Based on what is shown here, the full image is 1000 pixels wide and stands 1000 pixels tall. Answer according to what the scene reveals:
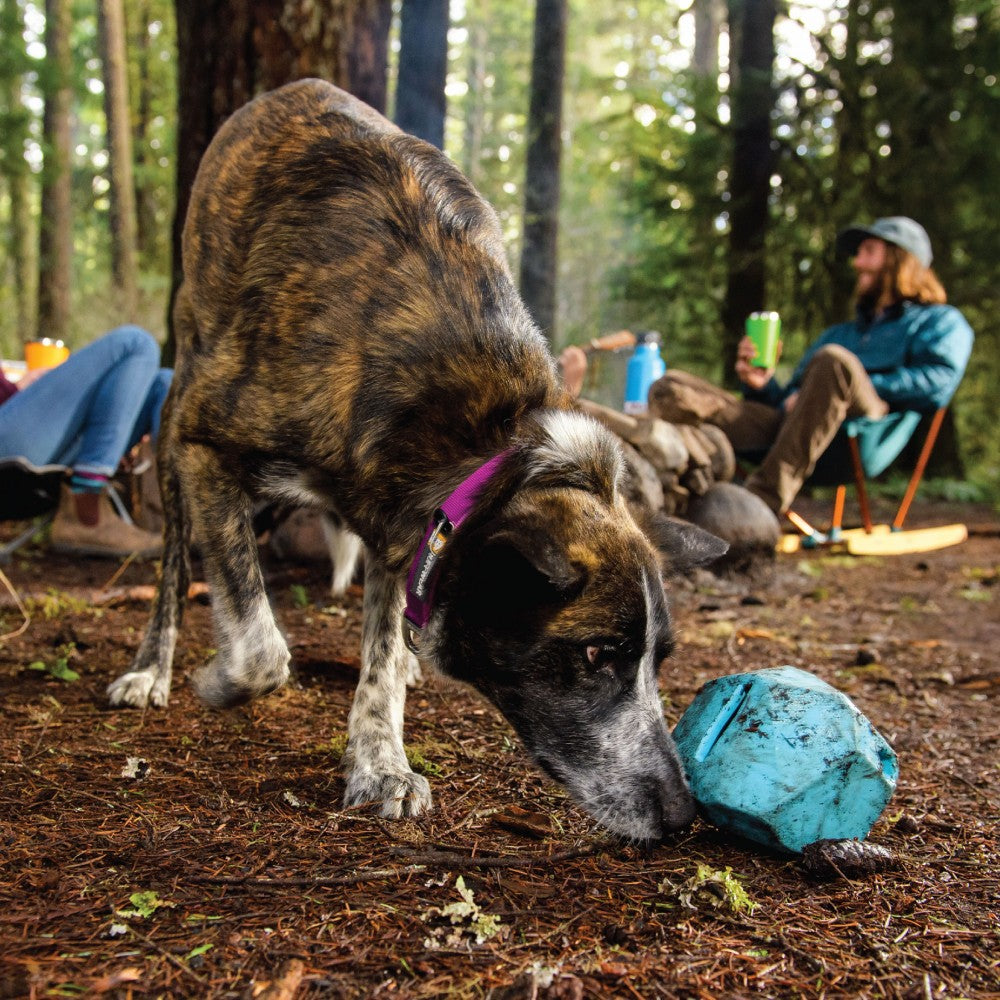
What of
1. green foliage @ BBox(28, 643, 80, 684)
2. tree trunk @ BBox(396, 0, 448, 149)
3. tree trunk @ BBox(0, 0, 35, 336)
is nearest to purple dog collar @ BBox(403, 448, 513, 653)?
green foliage @ BBox(28, 643, 80, 684)

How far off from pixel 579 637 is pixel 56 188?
18.1 meters

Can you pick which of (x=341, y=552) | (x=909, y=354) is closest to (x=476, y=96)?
(x=909, y=354)

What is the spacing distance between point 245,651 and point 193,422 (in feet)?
2.41

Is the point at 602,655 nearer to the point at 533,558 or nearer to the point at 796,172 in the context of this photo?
the point at 533,558

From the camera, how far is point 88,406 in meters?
5.06

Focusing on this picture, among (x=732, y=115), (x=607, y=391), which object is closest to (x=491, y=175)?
(x=732, y=115)

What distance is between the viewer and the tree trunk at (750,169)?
12047 millimetres

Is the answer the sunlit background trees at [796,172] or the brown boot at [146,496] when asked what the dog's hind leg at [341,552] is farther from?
the sunlit background trees at [796,172]

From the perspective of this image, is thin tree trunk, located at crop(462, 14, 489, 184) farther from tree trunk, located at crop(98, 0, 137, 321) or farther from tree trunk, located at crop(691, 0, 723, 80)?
tree trunk, located at crop(98, 0, 137, 321)

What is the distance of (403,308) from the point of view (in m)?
2.72

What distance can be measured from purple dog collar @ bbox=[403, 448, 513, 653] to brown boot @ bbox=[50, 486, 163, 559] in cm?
355

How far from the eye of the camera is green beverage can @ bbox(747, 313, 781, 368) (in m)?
6.97

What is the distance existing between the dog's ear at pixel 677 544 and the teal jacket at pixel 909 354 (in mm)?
4854

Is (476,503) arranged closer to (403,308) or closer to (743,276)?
(403,308)
